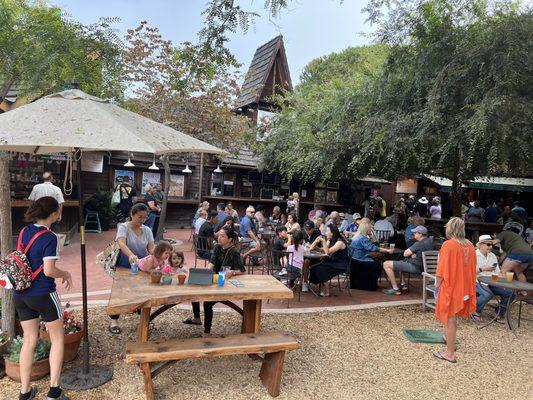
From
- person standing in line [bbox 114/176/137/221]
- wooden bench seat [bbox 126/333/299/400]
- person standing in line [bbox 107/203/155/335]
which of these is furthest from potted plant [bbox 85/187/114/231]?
wooden bench seat [bbox 126/333/299/400]

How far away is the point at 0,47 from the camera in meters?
5.68

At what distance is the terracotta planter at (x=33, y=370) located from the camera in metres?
3.50

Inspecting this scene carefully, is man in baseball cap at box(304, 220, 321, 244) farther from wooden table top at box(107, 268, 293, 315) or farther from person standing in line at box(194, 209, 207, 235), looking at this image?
wooden table top at box(107, 268, 293, 315)

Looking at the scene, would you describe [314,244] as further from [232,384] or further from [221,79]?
[221,79]

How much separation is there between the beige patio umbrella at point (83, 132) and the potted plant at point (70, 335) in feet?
0.82

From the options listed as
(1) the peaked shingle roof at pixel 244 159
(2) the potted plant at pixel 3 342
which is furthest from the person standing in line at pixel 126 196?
(2) the potted plant at pixel 3 342

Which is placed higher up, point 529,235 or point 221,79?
point 221,79

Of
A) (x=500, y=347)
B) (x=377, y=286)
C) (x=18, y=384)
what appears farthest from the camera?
(x=377, y=286)

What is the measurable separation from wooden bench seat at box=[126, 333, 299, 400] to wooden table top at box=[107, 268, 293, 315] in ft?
1.20

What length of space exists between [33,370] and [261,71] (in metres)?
17.7

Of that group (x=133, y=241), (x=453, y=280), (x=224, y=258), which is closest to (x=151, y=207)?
(x=133, y=241)

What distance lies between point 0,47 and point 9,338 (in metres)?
4.33

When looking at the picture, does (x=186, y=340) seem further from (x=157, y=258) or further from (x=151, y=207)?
(x=151, y=207)

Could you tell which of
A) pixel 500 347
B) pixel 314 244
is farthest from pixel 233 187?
pixel 500 347
